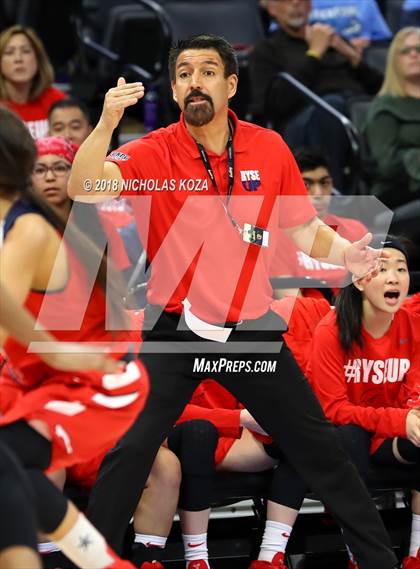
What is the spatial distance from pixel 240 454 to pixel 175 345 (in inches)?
25.8

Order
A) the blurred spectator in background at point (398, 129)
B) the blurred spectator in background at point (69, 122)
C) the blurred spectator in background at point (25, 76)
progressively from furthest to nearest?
1. the blurred spectator in background at point (25, 76)
2. the blurred spectator in background at point (398, 129)
3. the blurred spectator in background at point (69, 122)

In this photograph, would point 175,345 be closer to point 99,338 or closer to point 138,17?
point 99,338

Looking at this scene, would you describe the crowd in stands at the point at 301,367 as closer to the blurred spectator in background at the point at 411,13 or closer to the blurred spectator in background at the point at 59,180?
the blurred spectator in background at the point at 59,180

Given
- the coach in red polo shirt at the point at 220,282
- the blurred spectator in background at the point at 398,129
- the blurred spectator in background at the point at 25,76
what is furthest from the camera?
the blurred spectator in background at the point at 25,76

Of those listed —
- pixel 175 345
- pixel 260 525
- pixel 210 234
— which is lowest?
pixel 260 525

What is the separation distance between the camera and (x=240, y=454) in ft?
15.3

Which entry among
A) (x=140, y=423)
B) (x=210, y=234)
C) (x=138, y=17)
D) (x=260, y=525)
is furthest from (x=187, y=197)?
(x=138, y=17)

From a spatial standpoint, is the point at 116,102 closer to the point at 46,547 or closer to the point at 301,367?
the point at 301,367

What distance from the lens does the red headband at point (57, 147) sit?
560 centimetres

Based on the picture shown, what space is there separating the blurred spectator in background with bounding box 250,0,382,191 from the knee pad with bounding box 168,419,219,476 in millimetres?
3316

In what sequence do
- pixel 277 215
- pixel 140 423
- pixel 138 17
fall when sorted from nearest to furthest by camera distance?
1. pixel 140 423
2. pixel 277 215
3. pixel 138 17

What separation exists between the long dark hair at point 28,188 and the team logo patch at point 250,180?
810 mm

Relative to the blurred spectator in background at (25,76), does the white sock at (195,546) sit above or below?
below

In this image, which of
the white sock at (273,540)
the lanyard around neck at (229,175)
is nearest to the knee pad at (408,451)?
the white sock at (273,540)
